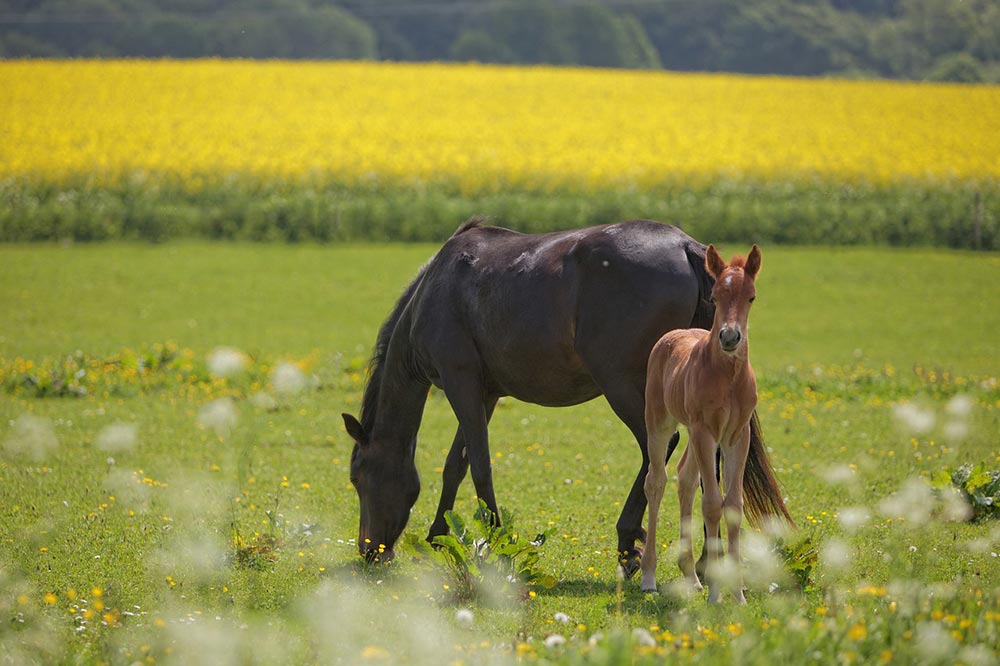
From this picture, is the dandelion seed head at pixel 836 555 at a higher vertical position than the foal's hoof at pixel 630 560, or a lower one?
higher

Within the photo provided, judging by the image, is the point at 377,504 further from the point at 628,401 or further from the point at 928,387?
the point at 928,387

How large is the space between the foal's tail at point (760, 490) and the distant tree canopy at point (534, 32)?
149 feet

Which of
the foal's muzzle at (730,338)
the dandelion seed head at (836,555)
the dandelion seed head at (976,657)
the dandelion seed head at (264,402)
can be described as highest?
the foal's muzzle at (730,338)

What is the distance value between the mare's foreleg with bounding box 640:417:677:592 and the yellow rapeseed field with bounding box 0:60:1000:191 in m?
22.6

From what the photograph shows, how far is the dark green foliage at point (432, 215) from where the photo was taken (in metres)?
26.7

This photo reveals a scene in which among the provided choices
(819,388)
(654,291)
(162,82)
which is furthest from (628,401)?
(162,82)

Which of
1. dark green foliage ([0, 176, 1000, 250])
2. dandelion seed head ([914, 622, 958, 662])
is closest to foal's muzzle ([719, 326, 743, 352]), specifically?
dandelion seed head ([914, 622, 958, 662])

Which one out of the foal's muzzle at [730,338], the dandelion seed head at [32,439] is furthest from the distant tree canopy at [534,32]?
the foal's muzzle at [730,338]

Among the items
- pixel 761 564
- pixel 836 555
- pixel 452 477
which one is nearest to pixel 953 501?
pixel 836 555

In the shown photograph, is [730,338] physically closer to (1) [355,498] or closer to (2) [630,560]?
(2) [630,560]

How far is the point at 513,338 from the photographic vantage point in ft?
25.7

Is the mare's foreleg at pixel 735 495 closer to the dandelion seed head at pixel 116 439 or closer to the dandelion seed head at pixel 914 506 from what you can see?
the dandelion seed head at pixel 914 506

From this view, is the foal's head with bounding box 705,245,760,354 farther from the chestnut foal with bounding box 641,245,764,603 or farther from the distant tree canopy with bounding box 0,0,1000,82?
the distant tree canopy with bounding box 0,0,1000,82

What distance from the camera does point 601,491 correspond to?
10383mm
